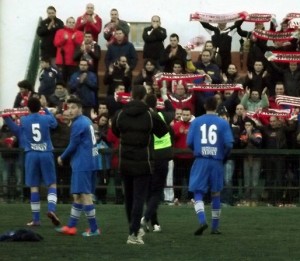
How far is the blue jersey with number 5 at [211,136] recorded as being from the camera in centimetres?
1970

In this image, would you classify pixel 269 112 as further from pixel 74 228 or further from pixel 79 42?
pixel 74 228

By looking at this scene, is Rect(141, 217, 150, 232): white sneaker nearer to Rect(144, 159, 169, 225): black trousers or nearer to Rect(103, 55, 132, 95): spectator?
Rect(144, 159, 169, 225): black trousers

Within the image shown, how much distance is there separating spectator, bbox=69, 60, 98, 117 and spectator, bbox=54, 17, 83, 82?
99 cm

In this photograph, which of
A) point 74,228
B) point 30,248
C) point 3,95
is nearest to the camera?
point 30,248

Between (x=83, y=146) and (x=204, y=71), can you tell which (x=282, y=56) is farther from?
(x=83, y=146)

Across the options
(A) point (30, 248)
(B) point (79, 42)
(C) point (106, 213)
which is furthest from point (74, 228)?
(B) point (79, 42)

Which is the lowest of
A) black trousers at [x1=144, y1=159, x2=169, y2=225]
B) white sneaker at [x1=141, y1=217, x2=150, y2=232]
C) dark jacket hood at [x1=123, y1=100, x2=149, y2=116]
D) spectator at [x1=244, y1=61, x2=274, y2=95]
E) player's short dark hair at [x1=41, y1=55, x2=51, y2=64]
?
white sneaker at [x1=141, y1=217, x2=150, y2=232]

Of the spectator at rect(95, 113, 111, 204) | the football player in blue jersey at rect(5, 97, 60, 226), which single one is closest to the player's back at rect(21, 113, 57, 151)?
the football player in blue jersey at rect(5, 97, 60, 226)

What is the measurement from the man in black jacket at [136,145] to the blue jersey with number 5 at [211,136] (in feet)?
6.44

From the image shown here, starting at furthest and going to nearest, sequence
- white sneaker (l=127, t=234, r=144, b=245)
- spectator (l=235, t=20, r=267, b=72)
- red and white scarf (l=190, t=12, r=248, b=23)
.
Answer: red and white scarf (l=190, t=12, r=248, b=23) < spectator (l=235, t=20, r=267, b=72) < white sneaker (l=127, t=234, r=144, b=245)

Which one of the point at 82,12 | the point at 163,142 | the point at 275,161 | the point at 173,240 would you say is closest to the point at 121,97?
the point at 275,161

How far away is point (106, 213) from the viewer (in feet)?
77.7

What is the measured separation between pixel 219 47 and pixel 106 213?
725 cm

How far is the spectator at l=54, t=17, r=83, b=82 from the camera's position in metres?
29.8
